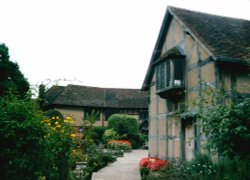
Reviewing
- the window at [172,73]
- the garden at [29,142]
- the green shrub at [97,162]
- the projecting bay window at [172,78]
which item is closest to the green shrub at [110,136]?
the green shrub at [97,162]

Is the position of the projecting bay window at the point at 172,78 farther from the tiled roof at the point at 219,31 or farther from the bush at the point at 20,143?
the bush at the point at 20,143

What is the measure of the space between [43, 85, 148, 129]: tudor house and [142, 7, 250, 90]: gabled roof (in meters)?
17.9

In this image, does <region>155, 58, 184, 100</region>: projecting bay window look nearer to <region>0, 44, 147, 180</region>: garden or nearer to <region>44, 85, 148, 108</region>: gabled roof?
<region>0, 44, 147, 180</region>: garden

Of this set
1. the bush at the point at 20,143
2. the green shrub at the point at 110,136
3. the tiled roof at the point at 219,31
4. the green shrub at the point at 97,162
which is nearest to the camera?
the bush at the point at 20,143

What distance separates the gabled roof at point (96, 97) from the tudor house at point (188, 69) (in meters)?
19.1

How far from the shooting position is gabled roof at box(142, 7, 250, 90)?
12568 millimetres

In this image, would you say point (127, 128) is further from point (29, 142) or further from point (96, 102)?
point (29, 142)

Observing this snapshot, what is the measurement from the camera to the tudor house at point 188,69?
12406 mm

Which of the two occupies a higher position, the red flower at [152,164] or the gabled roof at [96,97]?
the gabled roof at [96,97]

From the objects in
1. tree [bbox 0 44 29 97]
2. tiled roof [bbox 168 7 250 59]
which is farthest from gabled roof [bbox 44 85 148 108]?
tiled roof [bbox 168 7 250 59]

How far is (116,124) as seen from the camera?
30.1 meters

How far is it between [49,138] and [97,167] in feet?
20.3

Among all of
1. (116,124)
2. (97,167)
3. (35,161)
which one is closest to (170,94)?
(97,167)

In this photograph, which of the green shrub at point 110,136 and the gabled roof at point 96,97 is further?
the gabled roof at point 96,97
